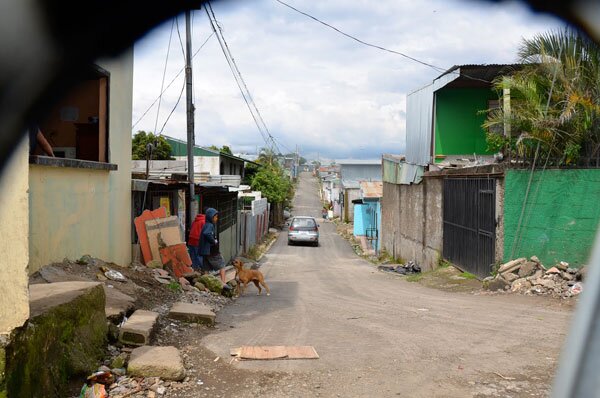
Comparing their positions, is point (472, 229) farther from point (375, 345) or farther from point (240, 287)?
point (375, 345)

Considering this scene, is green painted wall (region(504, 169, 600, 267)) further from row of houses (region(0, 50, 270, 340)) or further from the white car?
the white car

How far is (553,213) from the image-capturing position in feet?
36.1

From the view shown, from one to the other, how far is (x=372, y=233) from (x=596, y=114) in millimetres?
23261

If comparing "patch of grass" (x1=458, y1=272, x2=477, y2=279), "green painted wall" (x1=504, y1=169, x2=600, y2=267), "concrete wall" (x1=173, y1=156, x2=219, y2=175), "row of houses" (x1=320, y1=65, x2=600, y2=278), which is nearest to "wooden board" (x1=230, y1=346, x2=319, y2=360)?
"row of houses" (x1=320, y1=65, x2=600, y2=278)

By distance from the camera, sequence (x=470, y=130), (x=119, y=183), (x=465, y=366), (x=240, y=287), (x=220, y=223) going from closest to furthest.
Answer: (x=465, y=366), (x=119, y=183), (x=240, y=287), (x=470, y=130), (x=220, y=223)

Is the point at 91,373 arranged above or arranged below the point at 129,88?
below

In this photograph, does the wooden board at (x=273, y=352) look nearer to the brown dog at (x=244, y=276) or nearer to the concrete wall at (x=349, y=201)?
the brown dog at (x=244, y=276)

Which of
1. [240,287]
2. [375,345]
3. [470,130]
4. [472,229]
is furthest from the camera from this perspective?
[470,130]

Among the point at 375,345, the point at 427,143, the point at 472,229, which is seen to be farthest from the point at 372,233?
the point at 375,345

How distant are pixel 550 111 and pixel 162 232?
7.89 m

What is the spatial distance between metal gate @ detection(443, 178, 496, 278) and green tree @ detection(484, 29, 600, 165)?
130 centimetres

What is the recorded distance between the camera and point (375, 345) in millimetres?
6055

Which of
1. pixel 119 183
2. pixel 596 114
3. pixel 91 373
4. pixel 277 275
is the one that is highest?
pixel 596 114

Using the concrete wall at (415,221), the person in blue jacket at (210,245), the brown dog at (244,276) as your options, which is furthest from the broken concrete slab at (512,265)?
the person in blue jacket at (210,245)
